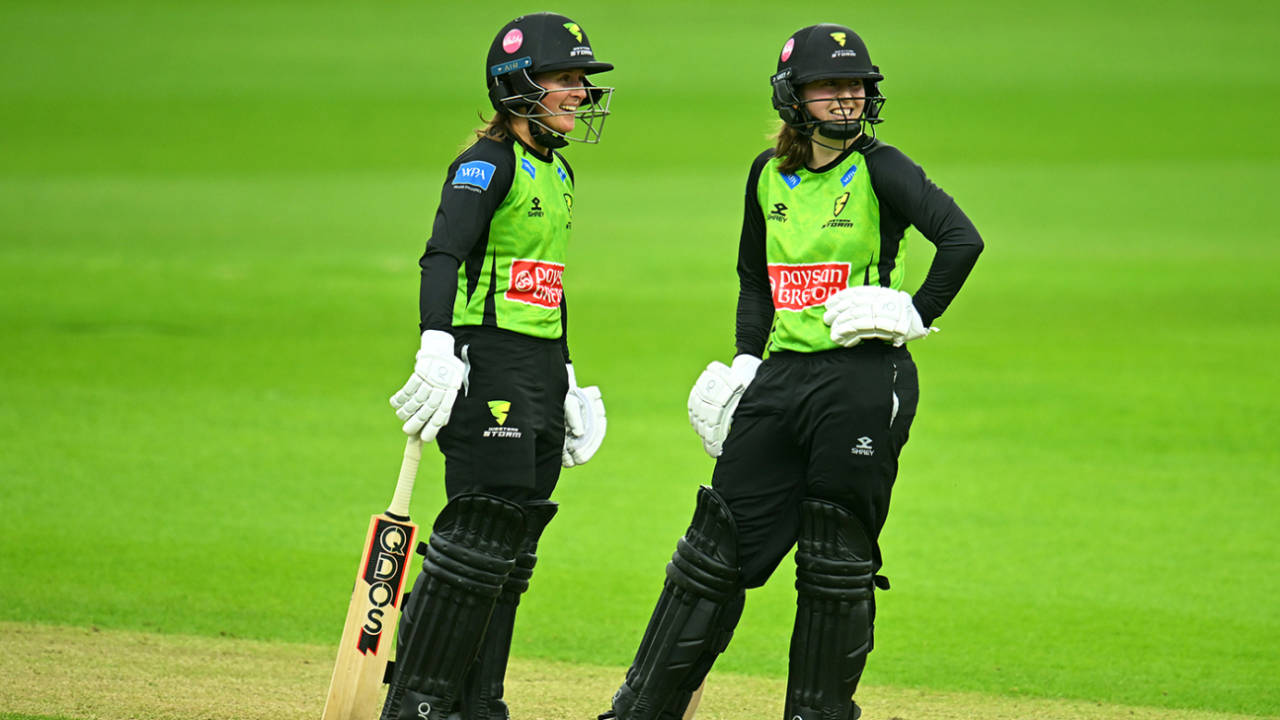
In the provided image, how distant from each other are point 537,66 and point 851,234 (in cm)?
94

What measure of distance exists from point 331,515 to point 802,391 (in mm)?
3720

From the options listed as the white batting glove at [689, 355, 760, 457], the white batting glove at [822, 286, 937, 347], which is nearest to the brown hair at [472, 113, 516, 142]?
the white batting glove at [689, 355, 760, 457]

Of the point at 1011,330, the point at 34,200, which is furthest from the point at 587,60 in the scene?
the point at 34,200

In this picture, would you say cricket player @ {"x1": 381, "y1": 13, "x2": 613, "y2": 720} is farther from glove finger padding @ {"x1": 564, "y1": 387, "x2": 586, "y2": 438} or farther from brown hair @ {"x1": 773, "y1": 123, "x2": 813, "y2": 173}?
brown hair @ {"x1": 773, "y1": 123, "x2": 813, "y2": 173}

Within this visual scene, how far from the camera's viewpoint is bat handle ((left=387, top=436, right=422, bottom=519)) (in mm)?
3920

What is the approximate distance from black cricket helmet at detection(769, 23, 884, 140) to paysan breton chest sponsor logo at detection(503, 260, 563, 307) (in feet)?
2.40

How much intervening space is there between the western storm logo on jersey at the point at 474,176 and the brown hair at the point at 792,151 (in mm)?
760

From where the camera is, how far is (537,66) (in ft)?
13.4

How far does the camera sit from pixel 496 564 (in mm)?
3914

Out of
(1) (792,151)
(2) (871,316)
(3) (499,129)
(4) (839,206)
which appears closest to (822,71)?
(1) (792,151)

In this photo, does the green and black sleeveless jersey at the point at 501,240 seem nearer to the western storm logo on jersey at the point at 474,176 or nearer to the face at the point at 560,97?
the western storm logo on jersey at the point at 474,176

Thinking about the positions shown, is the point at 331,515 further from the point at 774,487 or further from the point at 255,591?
the point at 774,487

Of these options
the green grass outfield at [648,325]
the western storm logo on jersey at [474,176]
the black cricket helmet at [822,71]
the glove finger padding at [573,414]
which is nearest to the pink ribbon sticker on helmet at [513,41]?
the western storm logo on jersey at [474,176]

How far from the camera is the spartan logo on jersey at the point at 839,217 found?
12.9ft
